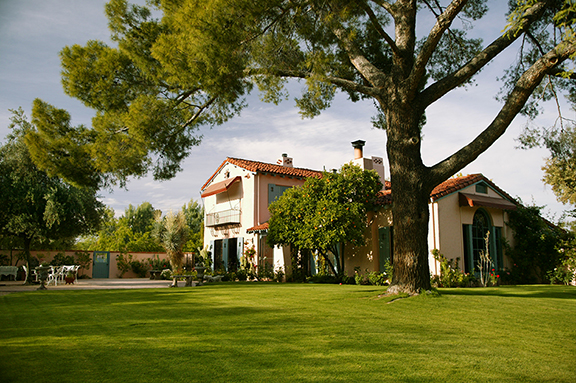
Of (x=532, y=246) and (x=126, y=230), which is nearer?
(x=532, y=246)

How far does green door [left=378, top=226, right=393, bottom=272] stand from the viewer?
15227 mm

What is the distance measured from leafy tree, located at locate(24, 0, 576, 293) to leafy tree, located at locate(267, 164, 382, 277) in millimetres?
3834

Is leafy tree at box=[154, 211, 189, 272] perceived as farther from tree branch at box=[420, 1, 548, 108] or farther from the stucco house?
tree branch at box=[420, 1, 548, 108]

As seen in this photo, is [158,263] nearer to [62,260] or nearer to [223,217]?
[62,260]

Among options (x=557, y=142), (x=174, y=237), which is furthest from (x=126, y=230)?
(x=557, y=142)

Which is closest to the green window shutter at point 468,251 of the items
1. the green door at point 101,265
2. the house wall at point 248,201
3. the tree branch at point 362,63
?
Answer: the tree branch at point 362,63

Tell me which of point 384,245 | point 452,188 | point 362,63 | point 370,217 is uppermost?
point 362,63

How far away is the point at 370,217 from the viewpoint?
16.4m

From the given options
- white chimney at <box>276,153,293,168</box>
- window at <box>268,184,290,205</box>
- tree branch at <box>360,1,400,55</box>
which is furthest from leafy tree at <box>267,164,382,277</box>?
white chimney at <box>276,153,293,168</box>

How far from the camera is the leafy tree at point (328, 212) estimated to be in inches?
583

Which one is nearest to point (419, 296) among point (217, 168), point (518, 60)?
point (518, 60)

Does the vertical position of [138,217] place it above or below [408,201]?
above

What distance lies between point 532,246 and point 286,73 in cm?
1193

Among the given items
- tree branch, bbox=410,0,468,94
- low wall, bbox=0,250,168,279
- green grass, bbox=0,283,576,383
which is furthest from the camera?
low wall, bbox=0,250,168,279
